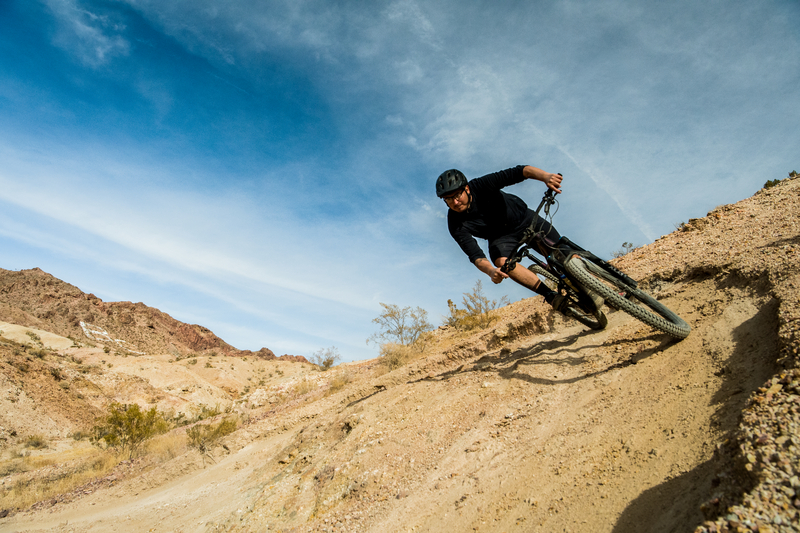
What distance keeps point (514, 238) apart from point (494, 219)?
14.6 inches

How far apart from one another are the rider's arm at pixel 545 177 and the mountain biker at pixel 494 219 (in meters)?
0.01

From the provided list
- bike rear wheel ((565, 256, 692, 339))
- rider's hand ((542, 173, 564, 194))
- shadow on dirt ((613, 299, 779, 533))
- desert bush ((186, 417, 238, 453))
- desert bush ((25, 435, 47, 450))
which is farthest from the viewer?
desert bush ((25, 435, 47, 450))

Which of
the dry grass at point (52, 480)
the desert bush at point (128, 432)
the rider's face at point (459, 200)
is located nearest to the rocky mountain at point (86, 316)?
the desert bush at point (128, 432)

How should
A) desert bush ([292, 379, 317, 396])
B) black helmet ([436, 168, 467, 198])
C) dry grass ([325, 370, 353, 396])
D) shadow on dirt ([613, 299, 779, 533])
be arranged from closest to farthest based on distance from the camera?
shadow on dirt ([613, 299, 779, 533])
black helmet ([436, 168, 467, 198])
dry grass ([325, 370, 353, 396])
desert bush ([292, 379, 317, 396])

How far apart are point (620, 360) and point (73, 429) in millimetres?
32581

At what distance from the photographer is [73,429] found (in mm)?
25500

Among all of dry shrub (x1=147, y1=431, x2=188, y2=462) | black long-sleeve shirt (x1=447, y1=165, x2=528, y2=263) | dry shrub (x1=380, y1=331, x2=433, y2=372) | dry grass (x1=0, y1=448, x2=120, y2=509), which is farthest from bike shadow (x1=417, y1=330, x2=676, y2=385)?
dry grass (x1=0, y1=448, x2=120, y2=509)

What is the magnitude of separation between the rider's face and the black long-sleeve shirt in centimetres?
11

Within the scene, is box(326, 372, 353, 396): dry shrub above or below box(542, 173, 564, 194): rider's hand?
below

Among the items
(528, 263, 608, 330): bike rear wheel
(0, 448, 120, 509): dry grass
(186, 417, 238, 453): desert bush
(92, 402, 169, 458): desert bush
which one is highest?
(528, 263, 608, 330): bike rear wheel

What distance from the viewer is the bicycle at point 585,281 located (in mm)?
4492

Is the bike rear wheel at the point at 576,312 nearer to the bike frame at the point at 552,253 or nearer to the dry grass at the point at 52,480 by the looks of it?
the bike frame at the point at 552,253

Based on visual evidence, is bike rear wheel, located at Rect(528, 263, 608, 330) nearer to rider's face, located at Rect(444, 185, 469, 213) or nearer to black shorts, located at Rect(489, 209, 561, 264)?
black shorts, located at Rect(489, 209, 561, 264)

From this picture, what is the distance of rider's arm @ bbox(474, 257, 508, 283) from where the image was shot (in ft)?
17.1
